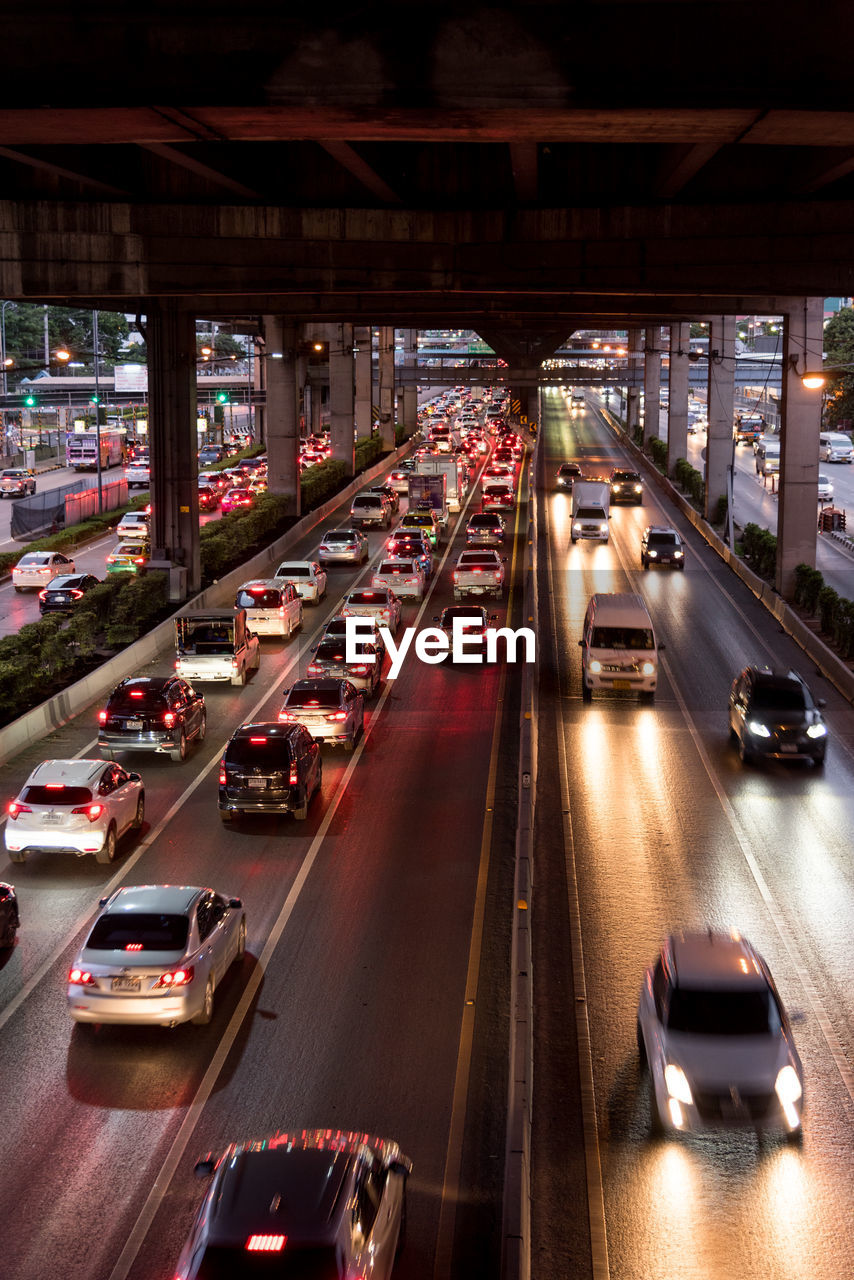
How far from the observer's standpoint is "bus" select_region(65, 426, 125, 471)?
10962 centimetres

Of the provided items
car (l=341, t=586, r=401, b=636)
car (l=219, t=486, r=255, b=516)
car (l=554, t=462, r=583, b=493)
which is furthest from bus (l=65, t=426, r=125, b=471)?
car (l=341, t=586, r=401, b=636)

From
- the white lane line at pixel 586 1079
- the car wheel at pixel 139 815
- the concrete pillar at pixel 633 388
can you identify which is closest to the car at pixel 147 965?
the white lane line at pixel 586 1079

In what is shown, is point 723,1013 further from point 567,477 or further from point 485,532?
point 567,477

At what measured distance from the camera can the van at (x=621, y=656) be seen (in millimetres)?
32406

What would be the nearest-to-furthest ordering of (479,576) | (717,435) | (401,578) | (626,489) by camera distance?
(479,576)
(401,578)
(717,435)
(626,489)

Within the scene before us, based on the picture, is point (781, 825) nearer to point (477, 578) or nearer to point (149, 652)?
point (149, 652)

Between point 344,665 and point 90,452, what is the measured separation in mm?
82493

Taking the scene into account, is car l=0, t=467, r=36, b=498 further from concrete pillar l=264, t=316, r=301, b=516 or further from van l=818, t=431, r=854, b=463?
van l=818, t=431, r=854, b=463

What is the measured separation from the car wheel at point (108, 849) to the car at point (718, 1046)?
9.79 meters

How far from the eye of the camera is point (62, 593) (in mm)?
45094

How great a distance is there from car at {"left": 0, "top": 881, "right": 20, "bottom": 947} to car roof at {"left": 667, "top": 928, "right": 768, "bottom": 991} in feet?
27.4

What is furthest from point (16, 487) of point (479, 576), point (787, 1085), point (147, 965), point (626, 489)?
→ point (787, 1085)

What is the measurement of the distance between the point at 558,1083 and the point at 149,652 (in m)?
25.5
